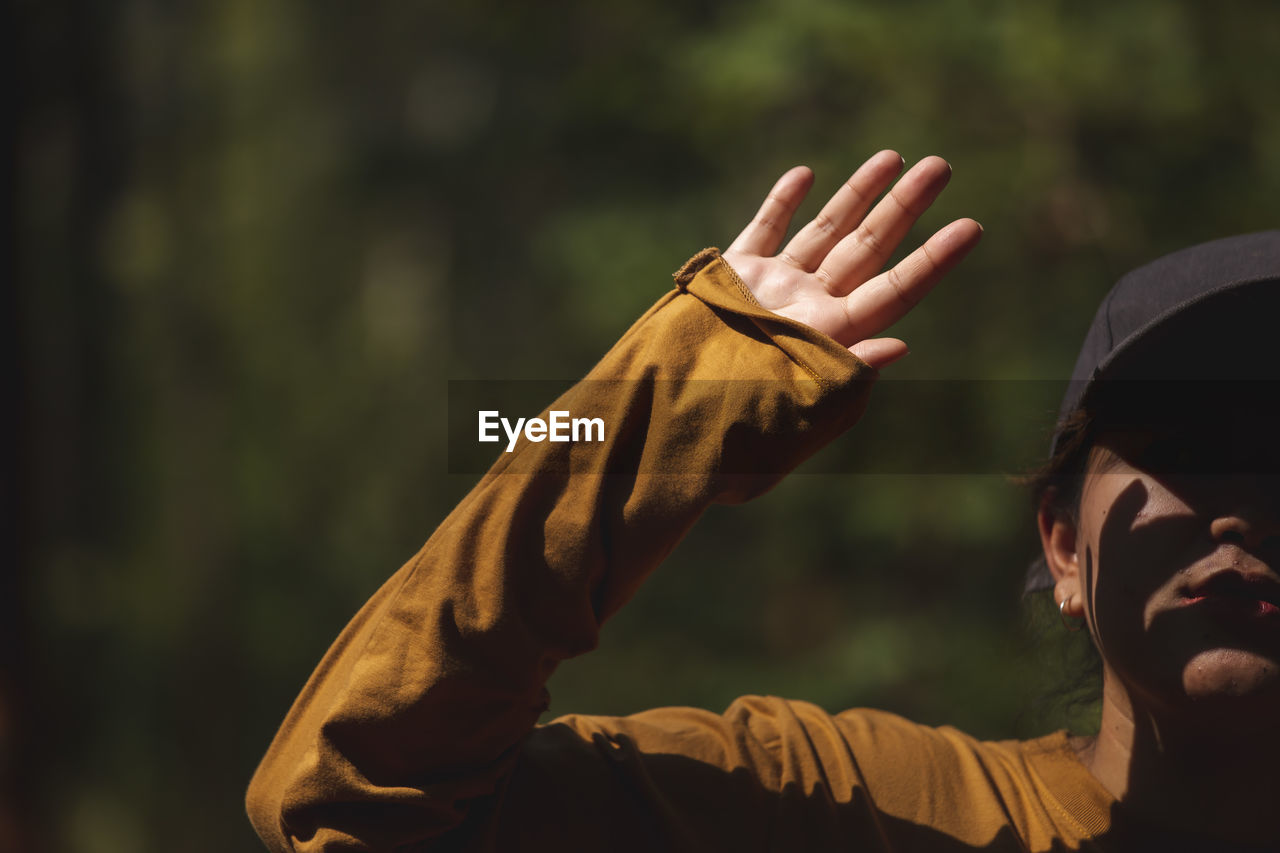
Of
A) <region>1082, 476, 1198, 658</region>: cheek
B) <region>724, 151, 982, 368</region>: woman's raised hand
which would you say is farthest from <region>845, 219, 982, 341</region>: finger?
<region>1082, 476, 1198, 658</region>: cheek

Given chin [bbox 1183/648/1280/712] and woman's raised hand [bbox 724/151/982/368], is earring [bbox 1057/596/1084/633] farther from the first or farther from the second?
woman's raised hand [bbox 724/151/982/368]

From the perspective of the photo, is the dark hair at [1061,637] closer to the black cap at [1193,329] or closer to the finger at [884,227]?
the black cap at [1193,329]

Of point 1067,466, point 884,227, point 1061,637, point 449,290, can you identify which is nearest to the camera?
point 884,227

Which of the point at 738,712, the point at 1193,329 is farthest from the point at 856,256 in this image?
the point at 738,712

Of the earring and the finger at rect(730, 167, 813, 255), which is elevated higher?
the finger at rect(730, 167, 813, 255)

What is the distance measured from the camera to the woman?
3.95 ft

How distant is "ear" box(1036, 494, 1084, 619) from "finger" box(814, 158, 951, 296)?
1.53 feet

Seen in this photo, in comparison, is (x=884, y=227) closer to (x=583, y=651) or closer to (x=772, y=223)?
(x=772, y=223)

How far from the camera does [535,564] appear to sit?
4.05 feet

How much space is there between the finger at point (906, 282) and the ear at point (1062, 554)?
45 cm

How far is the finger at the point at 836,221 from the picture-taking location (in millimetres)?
1359

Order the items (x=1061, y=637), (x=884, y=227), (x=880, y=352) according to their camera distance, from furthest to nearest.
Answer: (x=1061, y=637) < (x=884, y=227) < (x=880, y=352)

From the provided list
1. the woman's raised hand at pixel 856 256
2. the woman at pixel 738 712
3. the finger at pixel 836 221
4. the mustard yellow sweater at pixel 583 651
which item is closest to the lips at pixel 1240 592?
the woman at pixel 738 712

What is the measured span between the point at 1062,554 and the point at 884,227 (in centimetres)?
53
